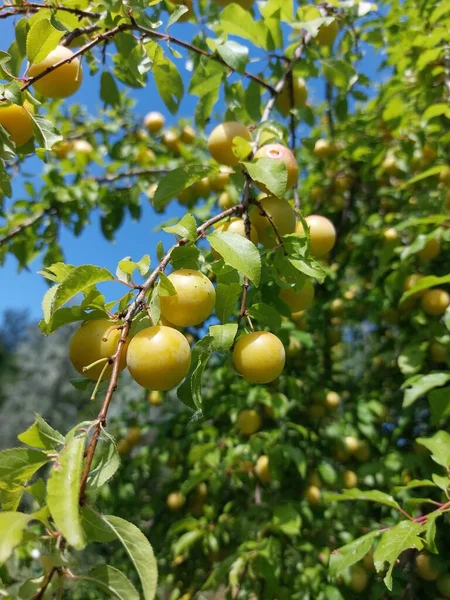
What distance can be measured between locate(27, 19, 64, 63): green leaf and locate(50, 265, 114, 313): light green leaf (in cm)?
39

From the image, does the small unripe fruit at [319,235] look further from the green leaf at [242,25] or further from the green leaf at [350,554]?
the green leaf at [350,554]

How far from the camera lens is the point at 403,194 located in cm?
230

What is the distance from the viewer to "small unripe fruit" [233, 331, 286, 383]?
2.33ft

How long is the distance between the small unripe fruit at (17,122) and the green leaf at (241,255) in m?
0.39

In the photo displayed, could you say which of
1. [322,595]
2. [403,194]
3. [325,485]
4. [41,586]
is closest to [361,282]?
[403,194]

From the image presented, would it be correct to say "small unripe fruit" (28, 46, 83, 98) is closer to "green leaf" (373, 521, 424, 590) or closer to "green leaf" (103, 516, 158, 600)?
"green leaf" (103, 516, 158, 600)

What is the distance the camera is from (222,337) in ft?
2.24


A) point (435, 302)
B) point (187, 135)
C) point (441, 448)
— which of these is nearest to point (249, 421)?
point (435, 302)

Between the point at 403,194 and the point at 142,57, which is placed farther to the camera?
the point at 403,194

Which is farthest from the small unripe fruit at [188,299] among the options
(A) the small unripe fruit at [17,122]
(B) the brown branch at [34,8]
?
(B) the brown branch at [34,8]

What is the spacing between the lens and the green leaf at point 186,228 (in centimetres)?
68

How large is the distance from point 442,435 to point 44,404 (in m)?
13.1

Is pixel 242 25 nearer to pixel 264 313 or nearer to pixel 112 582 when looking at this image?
pixel 264 313

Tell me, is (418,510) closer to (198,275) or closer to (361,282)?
(361,282)
